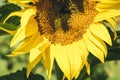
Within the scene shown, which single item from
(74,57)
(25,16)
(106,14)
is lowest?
(74,57)

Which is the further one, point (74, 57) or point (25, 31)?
point (74, 57)

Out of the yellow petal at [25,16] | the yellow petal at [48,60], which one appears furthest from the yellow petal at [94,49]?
the yellow petal at [25,16]

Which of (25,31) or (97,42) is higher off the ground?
(25,31)

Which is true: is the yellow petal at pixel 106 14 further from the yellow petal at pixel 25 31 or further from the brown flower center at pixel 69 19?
the yellow petal at pixel 25 31

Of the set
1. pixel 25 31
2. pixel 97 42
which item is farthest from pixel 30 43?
pixel 97 42

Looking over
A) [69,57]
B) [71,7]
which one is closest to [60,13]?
[71,7]

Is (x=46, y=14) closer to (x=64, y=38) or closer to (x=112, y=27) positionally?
(x=64, y=38)

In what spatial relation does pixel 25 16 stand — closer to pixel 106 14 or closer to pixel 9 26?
pixel 9 26

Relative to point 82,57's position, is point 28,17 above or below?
above
